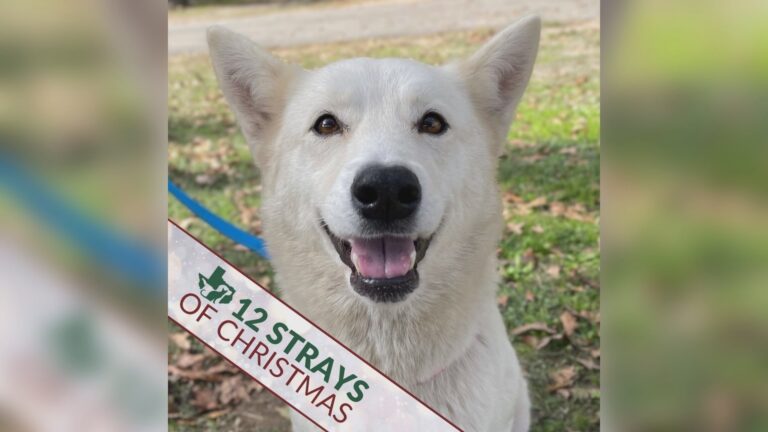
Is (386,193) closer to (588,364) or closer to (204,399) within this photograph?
(588,364)

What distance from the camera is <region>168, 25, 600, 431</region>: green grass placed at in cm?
304

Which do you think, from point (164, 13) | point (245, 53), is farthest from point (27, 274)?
point (245, 53)

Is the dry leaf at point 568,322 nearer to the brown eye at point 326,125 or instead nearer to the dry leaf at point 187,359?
the brown eye at point 326,125

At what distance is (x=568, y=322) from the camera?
3342mm

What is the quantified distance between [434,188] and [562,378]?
5.51 feet

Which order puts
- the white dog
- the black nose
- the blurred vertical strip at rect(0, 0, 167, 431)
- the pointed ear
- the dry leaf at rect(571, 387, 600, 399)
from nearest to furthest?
1. the blurred vertical strip at rect(0, 0, 167, 431)
2. the black nose
3. the white dog
4. the pointed ear
5. the dry leaf at rect(571, 387, 600, 399)

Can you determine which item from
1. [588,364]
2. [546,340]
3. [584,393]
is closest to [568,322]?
[546,340]

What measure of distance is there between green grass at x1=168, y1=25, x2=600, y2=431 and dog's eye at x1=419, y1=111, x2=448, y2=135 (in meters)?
0.88

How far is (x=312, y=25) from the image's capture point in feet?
10.2

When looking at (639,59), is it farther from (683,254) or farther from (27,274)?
(27,274)

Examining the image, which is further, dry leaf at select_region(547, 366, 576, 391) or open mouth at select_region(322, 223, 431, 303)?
dry leaf at select_region(547, 366, 576, 391)

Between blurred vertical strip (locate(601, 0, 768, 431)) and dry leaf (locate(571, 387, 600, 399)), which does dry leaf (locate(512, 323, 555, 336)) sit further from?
blurred vertical strip (locate(601, 0, 768, 431))

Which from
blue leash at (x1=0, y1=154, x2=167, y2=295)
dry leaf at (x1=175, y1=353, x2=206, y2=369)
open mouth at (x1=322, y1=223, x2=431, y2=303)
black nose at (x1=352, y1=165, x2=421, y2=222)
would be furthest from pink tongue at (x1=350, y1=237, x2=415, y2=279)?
dry leaf at (x1=175, y1=353, x2=206, y2=369)

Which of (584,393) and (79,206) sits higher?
(79,206)
